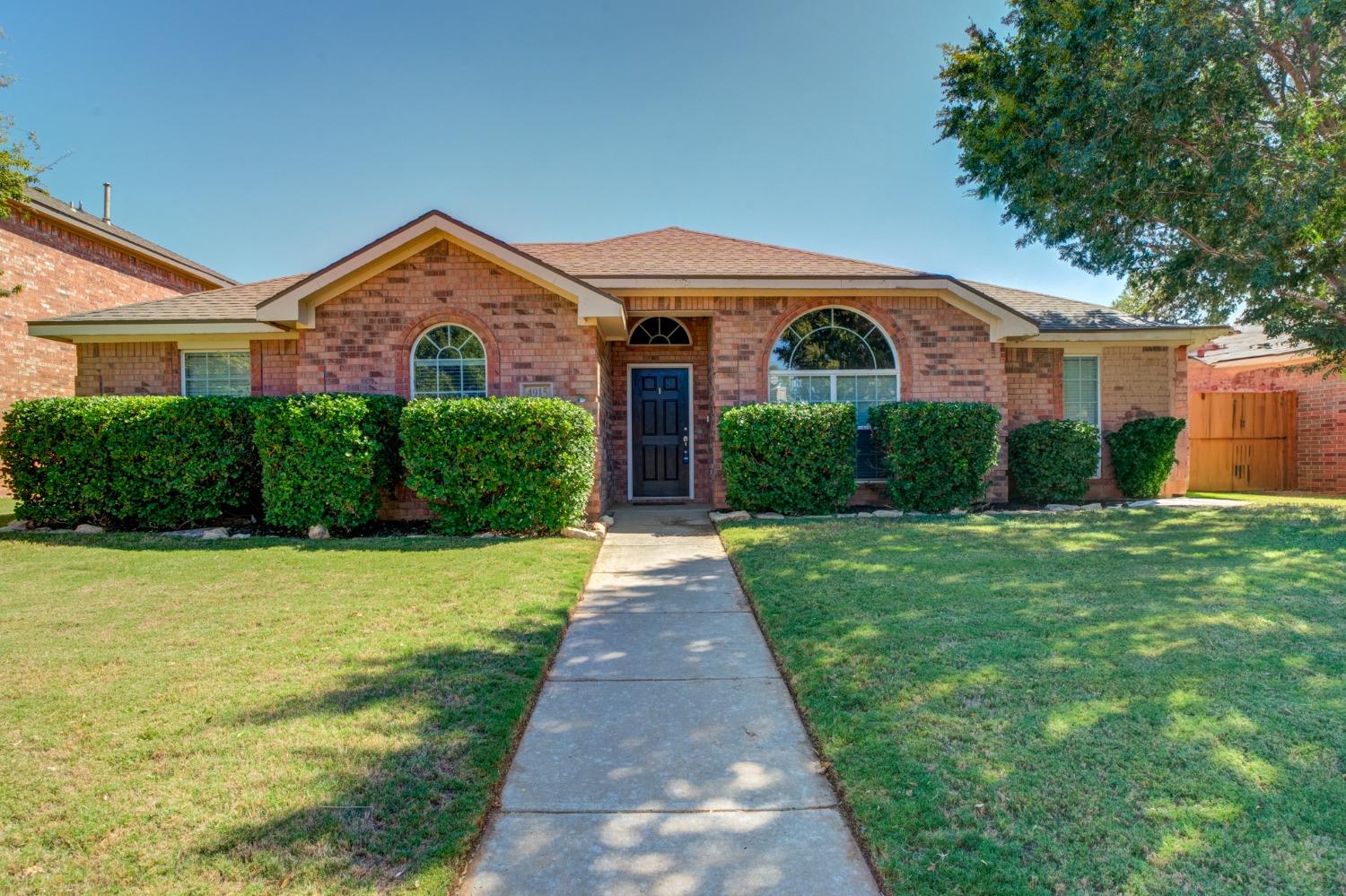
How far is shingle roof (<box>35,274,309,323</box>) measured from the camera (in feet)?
33.7

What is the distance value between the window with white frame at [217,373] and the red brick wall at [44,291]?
573 centimetres

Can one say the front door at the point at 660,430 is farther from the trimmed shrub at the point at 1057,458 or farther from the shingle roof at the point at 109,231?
the shingle roof at the point at 109,231

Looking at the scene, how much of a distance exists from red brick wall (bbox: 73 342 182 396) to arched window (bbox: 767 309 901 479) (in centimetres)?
971

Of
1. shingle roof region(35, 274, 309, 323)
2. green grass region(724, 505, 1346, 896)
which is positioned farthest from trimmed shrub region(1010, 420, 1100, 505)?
shingle roof region(35, 274, 309, 323)

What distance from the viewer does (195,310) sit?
10781 millimetres

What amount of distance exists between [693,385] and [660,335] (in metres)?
1.07

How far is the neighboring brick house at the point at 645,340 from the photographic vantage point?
9617mm

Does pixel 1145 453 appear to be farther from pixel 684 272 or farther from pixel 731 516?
pixel 684 272

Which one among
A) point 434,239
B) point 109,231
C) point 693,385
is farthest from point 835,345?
point 109,231

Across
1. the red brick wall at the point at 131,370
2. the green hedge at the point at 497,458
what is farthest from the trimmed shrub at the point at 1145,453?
the red brick wall at the point at 131,370

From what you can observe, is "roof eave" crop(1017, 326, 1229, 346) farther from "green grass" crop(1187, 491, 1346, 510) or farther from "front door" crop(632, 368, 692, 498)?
"front door" crop(632, 368, 692, 498)

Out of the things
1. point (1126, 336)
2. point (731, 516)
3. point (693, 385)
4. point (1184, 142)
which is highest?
point (1184, 142)

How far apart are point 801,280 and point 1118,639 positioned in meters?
6.97

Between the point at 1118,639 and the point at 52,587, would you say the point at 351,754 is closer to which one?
the point at 1118,639
